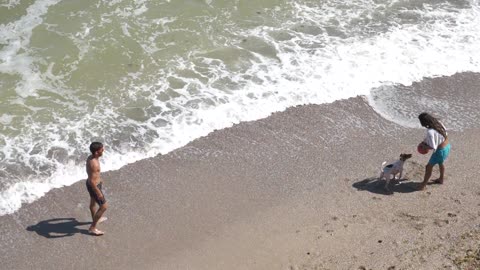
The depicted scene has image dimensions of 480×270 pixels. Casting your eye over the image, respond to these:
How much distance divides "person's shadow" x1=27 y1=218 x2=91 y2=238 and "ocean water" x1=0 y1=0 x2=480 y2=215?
2.17 feet

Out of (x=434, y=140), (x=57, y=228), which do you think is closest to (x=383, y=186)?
(x=434, y=140)

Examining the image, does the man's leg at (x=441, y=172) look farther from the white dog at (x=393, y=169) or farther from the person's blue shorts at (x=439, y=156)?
the white dog at (x=393, y=169)

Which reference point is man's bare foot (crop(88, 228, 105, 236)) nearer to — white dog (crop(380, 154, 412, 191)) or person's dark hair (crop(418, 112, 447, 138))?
white dog (crop(380, 154, 412, 191))

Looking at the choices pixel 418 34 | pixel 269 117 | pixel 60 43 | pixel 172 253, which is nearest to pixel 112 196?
pixel 172 253

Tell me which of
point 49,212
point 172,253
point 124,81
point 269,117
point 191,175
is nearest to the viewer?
point 172,253

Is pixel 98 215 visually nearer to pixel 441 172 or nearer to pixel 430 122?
pixel 430 122

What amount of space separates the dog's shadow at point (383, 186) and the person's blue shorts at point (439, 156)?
53 cm

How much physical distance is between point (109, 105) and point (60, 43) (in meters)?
2.80

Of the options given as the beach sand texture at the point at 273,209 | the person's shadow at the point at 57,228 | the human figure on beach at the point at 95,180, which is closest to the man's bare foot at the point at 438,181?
the beach sand texture at the point at 273,209

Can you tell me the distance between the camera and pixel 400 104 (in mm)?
12758

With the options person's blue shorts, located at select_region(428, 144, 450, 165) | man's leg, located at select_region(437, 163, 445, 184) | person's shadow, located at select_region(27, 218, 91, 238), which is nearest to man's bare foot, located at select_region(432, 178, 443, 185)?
man's leg, located at select_region(437, 163, 445, 184)

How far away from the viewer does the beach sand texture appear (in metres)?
9.14

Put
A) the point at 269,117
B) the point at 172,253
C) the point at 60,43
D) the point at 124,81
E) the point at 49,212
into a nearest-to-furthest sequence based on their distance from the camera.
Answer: the point at 172,253
the point at 49,212
the point at 269,117
the point at 124,81
the point at 60,43

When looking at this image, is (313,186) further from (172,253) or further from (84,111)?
(84,111)
